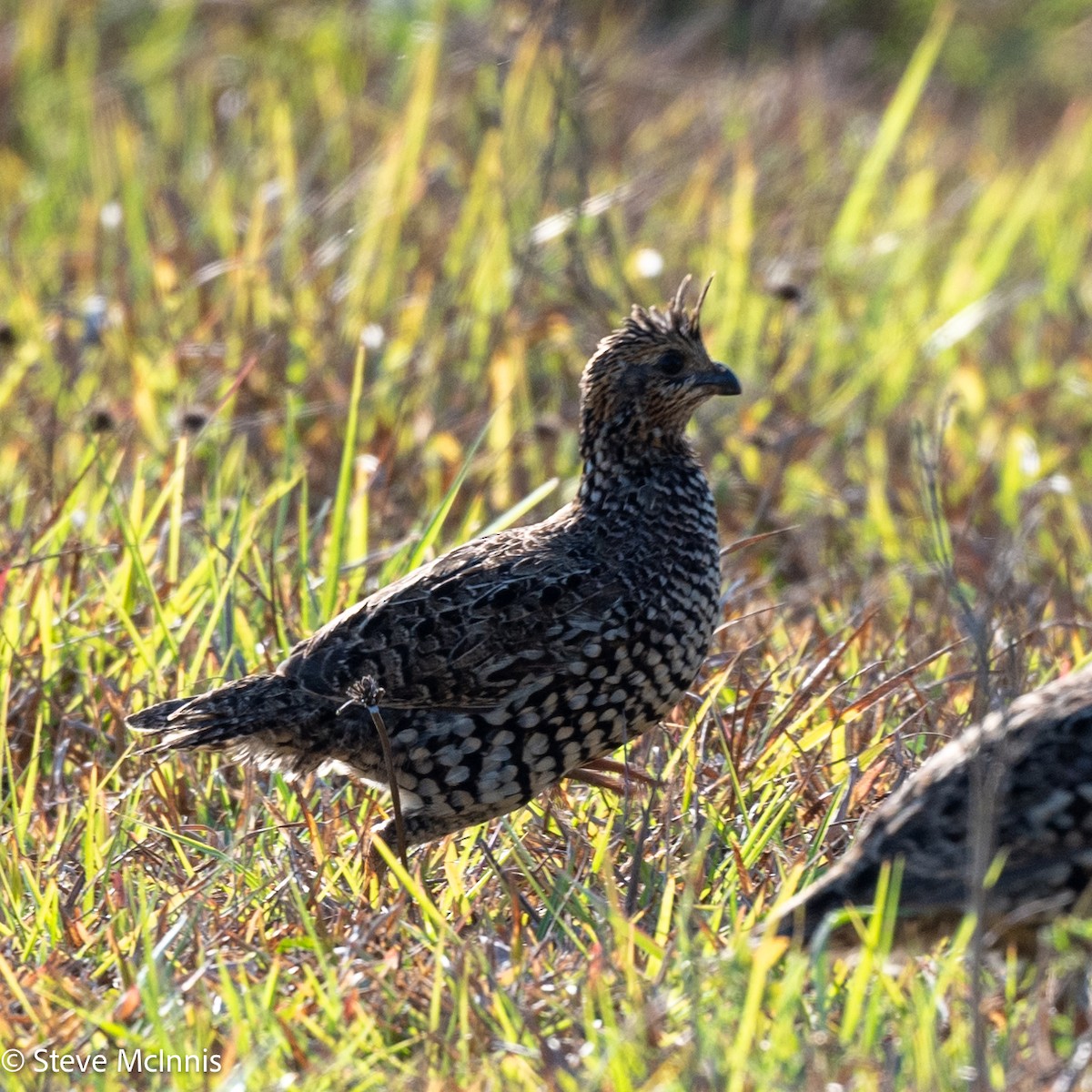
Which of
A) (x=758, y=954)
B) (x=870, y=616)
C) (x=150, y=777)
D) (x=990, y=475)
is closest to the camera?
(x=758, y=954)

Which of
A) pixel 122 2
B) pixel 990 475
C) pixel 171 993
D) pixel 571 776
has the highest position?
pixel 122 2

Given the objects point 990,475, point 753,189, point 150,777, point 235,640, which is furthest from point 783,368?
point 150,777

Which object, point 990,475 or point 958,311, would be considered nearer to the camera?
point 990,475

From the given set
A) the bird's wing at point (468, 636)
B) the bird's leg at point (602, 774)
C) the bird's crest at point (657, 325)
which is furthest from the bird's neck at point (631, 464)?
the bird's leg at point (602, 774)

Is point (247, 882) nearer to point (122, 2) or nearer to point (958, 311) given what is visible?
point (958, 311)

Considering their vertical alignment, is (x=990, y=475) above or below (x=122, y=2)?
below

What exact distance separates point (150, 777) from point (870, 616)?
1.92 m

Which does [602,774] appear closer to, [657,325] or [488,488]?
[657,325]

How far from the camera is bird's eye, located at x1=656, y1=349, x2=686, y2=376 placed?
4.91m

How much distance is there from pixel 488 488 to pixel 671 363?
169cm

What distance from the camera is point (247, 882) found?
158 inches

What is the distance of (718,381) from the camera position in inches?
193

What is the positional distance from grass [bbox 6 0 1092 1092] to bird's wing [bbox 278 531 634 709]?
12.1 inches

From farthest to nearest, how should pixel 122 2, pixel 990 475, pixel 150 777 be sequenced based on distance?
pixel 122 2
pixel 990 475
pixel 150 777
